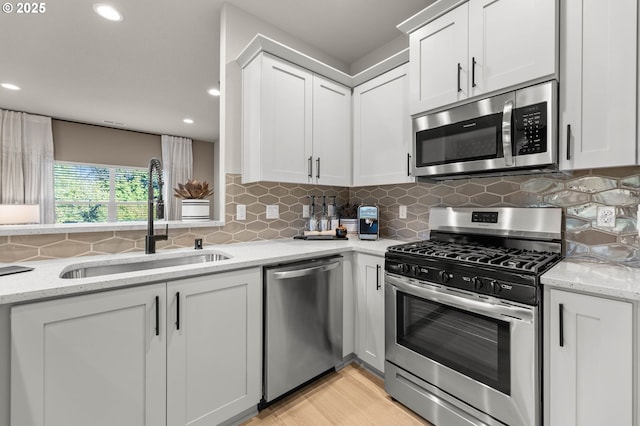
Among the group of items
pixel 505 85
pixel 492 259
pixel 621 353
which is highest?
pixel 505 85

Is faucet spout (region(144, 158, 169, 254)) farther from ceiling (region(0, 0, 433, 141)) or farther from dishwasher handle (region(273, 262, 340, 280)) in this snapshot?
ceiling (region(0, 0, 433, 141))

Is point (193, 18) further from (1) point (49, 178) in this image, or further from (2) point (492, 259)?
(1) point (49, 178)

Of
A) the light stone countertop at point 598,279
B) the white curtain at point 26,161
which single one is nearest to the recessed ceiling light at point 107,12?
the light stone countertop at point 598,279

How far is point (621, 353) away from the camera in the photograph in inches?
40.7

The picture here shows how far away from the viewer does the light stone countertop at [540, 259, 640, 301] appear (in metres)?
1.03

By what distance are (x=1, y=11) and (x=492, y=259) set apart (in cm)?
397

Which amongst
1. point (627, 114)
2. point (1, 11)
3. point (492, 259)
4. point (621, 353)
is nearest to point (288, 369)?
point (492, 259)

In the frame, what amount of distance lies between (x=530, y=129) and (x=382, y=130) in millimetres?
1068

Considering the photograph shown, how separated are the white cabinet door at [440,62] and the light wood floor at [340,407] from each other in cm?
190

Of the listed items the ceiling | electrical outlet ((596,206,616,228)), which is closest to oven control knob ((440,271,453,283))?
electrical outlet ((596,206,616,228))

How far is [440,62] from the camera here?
180 centimetres

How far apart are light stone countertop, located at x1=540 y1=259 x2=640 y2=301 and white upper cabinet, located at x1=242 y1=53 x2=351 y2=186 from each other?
5.30 feet

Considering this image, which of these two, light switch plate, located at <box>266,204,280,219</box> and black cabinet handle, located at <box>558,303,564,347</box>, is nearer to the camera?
black cabinet handle, located at <box>558,303,564,347</box>

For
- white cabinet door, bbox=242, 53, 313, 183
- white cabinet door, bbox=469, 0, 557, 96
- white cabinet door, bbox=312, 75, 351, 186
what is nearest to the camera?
white cabinet door, bbox=469, 0, 557, 96
